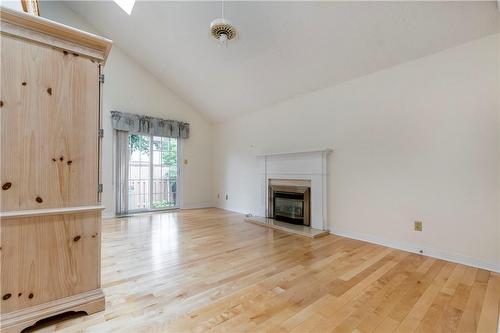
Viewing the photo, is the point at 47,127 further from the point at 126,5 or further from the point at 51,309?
the point at 126,5

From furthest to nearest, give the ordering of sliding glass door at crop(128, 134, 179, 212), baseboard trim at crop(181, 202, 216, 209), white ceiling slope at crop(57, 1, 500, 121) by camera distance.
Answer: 1. baseboard trim at crop(181, 202, 216, 209)
2. sliding glass door at crop(128, 134, 179, 212)
3. white ceiling slope at crop(57, 1, 500, 121)

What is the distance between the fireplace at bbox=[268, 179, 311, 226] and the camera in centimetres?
383

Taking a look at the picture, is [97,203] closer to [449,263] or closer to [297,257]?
[297,257]

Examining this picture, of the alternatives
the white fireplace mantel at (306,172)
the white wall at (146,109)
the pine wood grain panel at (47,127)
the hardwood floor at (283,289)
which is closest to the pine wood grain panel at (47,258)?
the pine wood grain panel at (47,127)

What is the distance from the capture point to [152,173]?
5.38 m

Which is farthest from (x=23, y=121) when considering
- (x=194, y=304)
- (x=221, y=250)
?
(x=221, y=250)

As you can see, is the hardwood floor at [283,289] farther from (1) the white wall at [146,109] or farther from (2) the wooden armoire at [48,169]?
(1) the white wall at [146,109]

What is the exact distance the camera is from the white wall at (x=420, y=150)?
7.45 ft

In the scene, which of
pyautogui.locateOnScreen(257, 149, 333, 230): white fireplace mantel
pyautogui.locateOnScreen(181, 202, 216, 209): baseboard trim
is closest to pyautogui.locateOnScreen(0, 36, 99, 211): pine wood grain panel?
pyautogui.locateOnScreen(257, 149, 333, 230): white fireplace mantel

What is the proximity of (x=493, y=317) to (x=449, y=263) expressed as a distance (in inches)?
40.8

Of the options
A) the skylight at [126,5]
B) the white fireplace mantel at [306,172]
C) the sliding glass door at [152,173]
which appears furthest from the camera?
the sliding glass door at [152,173]

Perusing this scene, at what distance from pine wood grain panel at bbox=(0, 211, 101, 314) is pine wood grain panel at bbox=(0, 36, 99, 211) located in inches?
4.3

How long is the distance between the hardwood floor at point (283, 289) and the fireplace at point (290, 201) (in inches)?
35.9

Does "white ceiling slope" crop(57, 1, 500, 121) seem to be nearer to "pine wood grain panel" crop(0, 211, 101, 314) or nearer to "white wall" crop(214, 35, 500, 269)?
"white wall" crop(214, 35, 500, 269)
